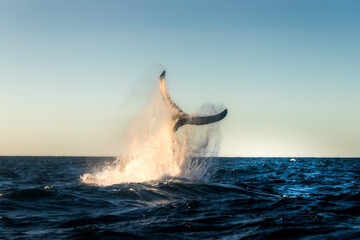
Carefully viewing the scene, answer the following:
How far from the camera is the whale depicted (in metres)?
15.5

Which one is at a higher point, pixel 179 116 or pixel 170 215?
pixel 179 116

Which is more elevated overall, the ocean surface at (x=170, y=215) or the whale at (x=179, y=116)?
the whale at (x=179, y=116)

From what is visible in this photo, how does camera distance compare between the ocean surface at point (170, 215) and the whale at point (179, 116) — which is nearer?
the ocean surface at point (170, 215)

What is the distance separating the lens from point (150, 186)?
1312cm

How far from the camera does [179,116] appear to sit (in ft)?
52.7

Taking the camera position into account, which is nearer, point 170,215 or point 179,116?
point 170,215

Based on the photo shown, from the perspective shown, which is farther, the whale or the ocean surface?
the whale

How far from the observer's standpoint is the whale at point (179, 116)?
1553 centimetres

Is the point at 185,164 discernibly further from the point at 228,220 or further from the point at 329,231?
the point at 329,231

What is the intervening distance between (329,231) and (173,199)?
5.14 metres

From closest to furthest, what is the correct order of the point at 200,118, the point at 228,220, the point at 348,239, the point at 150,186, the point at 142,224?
the point at 348,239 < the point at 142,224 < the point at 228,220 < the point at 150,186 < the point at 200,118

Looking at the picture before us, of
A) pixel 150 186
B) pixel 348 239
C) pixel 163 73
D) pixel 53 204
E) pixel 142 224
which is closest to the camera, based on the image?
pixel 348 239

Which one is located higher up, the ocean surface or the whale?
the whale

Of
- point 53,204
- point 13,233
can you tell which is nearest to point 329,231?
point 13,233
